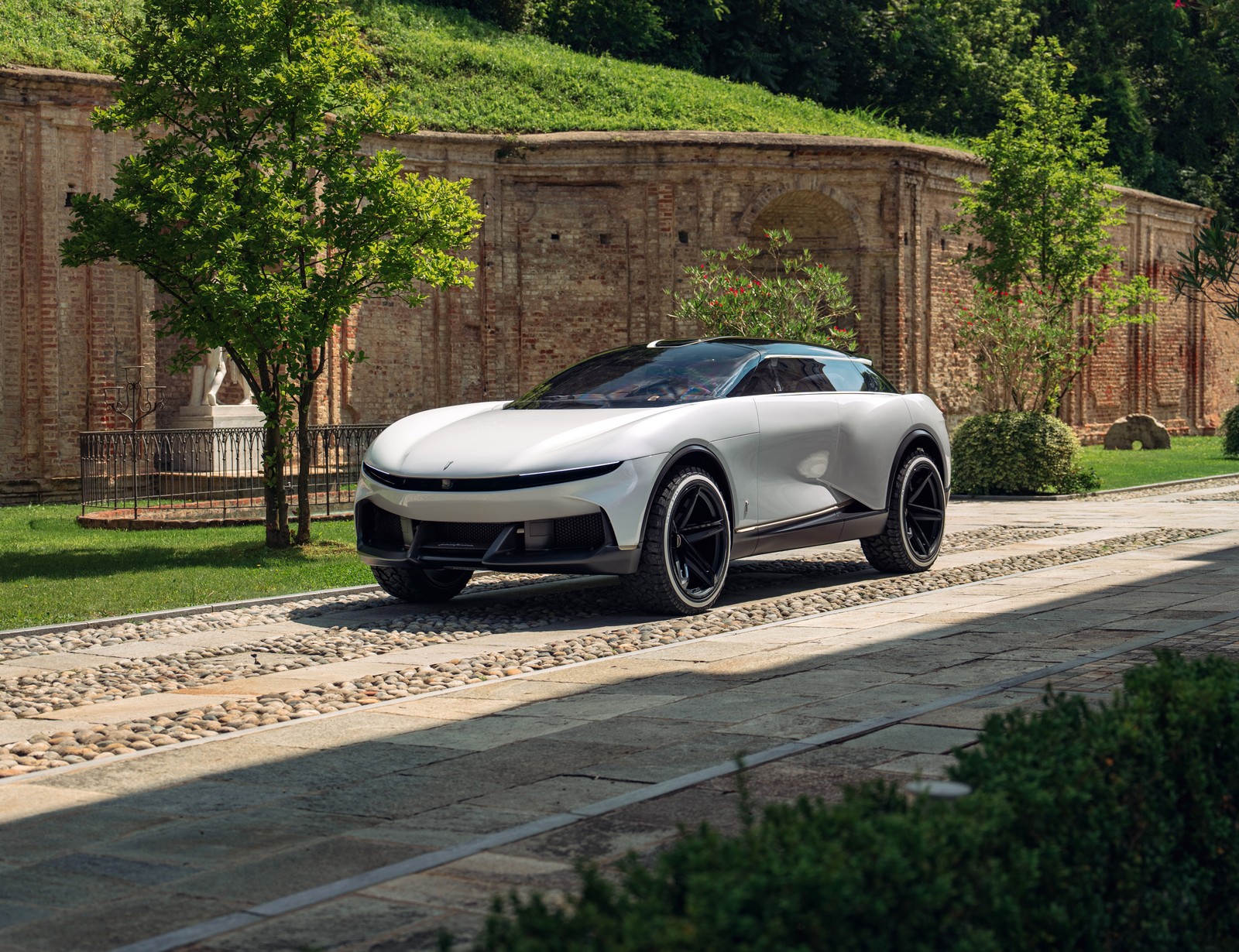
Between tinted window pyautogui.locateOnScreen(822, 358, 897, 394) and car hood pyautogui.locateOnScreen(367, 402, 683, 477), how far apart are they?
6.36ft

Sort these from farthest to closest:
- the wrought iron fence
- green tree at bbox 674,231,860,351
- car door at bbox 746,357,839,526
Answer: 1. green tree at bbox 674,231,860,351
2. the wrought iron fence
3. car door at bbox 746,357,839,526

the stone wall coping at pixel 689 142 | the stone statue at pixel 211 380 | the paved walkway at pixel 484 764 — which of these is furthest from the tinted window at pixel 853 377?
the stone wall coping at pixel 689 142

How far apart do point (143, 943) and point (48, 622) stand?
5855 millimetres

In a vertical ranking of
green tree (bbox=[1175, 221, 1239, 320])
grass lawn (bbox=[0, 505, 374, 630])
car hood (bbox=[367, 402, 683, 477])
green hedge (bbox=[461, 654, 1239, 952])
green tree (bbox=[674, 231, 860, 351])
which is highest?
green tree (bbox=[674, 231, 860, 351])

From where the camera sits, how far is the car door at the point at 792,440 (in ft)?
29.6

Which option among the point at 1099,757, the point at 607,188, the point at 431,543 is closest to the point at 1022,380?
the point at 607,188

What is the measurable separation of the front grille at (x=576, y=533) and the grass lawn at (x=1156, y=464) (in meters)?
11.8

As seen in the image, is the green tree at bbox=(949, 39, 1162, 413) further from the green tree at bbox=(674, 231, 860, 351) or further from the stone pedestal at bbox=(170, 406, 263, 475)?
the stone pedestal at bbox=(170, 406, 263, 475)

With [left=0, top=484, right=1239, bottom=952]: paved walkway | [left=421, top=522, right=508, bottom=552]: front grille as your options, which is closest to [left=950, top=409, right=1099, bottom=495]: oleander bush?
[left=0, top=484, right=1239, bottom=952]: paved walkway

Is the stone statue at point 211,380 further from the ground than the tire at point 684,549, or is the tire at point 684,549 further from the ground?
the stone statue at point 211,380

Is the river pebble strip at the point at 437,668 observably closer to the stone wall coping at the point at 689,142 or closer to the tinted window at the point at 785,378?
the tinted window at the point at 785,378

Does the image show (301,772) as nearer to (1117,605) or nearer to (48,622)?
(48,622)

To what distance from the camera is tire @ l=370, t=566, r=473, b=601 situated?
29.6 ft

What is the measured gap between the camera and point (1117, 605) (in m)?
8.26
